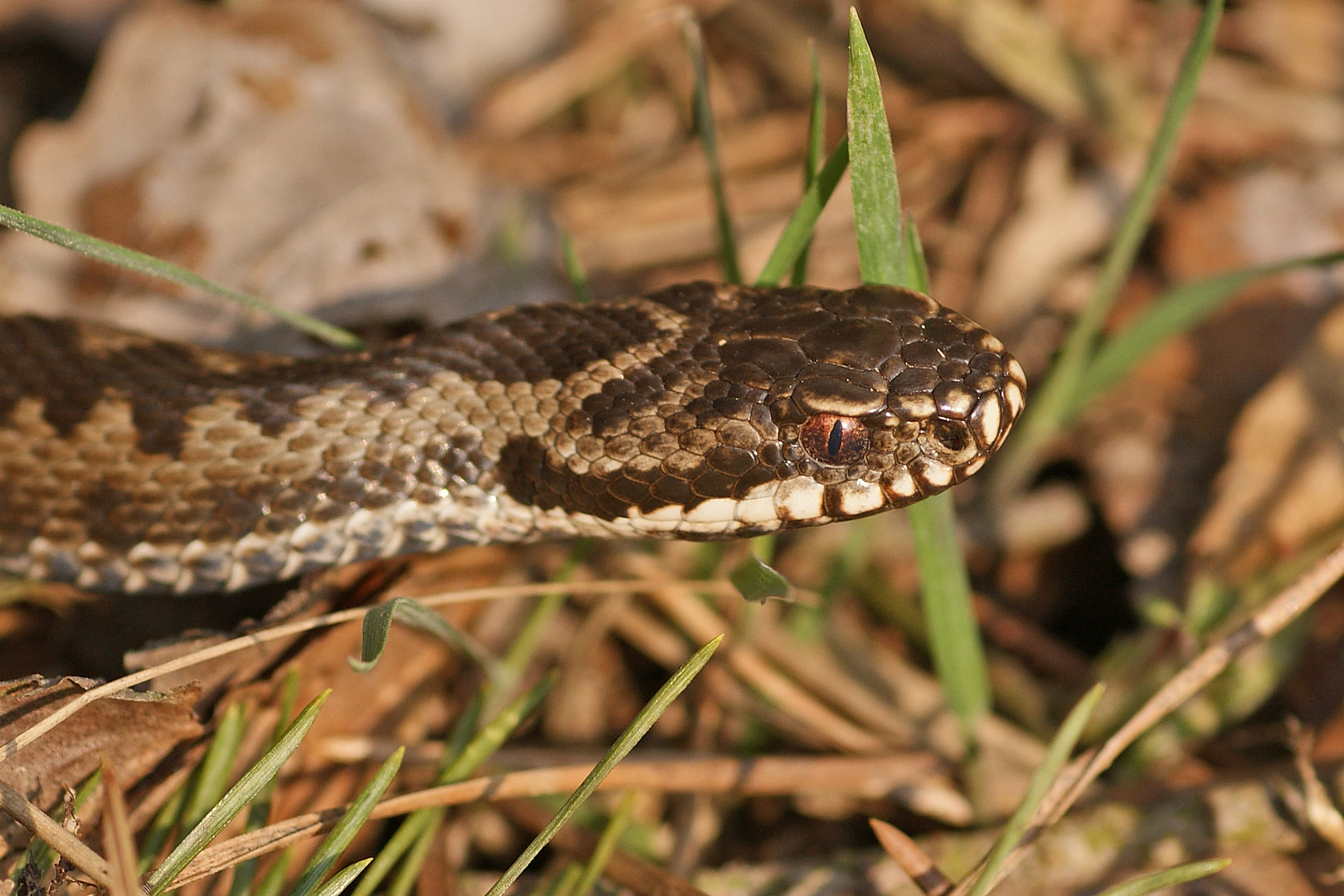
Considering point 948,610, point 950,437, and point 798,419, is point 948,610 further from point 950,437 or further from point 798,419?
point 798,419

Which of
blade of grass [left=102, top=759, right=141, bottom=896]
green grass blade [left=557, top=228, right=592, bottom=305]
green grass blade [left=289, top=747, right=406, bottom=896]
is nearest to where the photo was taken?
blade of grass [left=102, top=759, right=141, bottom=896]

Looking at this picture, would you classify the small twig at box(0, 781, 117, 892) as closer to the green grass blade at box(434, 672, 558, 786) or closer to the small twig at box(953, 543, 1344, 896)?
the green grass blade at box(434, 672, 558, 786)

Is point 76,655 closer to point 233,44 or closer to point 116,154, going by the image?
point 116,154

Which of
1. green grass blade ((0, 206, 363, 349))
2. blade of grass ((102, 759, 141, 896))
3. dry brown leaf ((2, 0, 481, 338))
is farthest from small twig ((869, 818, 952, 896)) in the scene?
dry brown leaf ((2, 0, 481, 338))

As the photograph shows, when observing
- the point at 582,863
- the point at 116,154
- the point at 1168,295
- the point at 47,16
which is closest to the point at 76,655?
the point at 582,863

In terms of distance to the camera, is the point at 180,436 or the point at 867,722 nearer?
the point at 180,436

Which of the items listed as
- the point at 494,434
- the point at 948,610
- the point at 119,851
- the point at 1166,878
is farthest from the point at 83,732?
the point at 1166,878

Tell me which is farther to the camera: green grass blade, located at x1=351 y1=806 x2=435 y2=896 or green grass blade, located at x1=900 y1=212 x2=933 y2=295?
green grass blade, located at x1=900 y1=212 x2=933 y2=295
